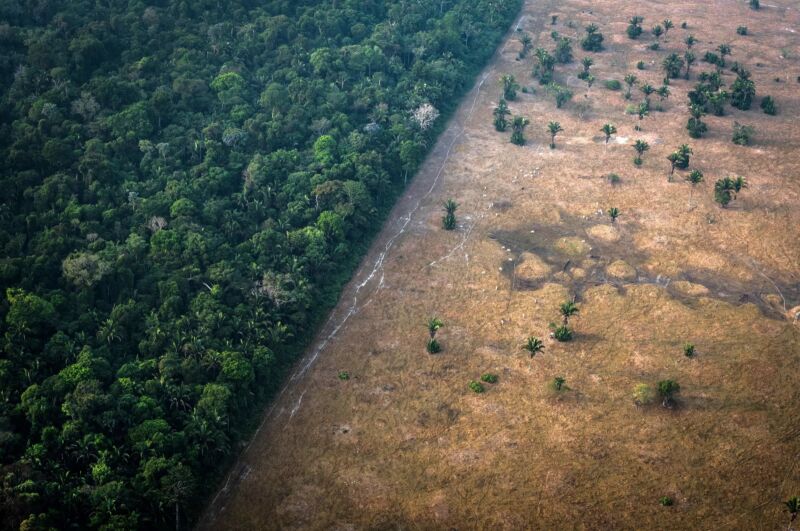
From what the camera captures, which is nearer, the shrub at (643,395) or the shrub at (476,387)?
the shrub at (643,395)

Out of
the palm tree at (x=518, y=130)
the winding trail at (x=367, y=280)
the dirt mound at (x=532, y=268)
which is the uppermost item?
the palm tree at (x=518, y=130)

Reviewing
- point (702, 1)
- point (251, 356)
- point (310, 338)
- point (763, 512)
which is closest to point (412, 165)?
point (310, 338)

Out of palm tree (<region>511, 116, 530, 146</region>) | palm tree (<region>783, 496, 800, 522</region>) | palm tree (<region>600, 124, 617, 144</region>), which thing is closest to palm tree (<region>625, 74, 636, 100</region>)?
palm tree (<region>600, 124, 617, 144</region>)

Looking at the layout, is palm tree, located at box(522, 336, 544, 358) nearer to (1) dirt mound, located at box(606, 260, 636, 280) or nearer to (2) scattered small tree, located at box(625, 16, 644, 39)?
(1) dirt mound, located at box(606, 260, 636, 280)

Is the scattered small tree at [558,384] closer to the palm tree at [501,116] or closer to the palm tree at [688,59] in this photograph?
the palm tree at [501,116]

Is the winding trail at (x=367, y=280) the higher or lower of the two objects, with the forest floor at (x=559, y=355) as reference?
higher

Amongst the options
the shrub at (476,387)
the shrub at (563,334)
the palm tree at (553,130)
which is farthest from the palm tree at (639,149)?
the shrub at (476,387)

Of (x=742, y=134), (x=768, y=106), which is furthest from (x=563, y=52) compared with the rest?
(x=742, y=134)
